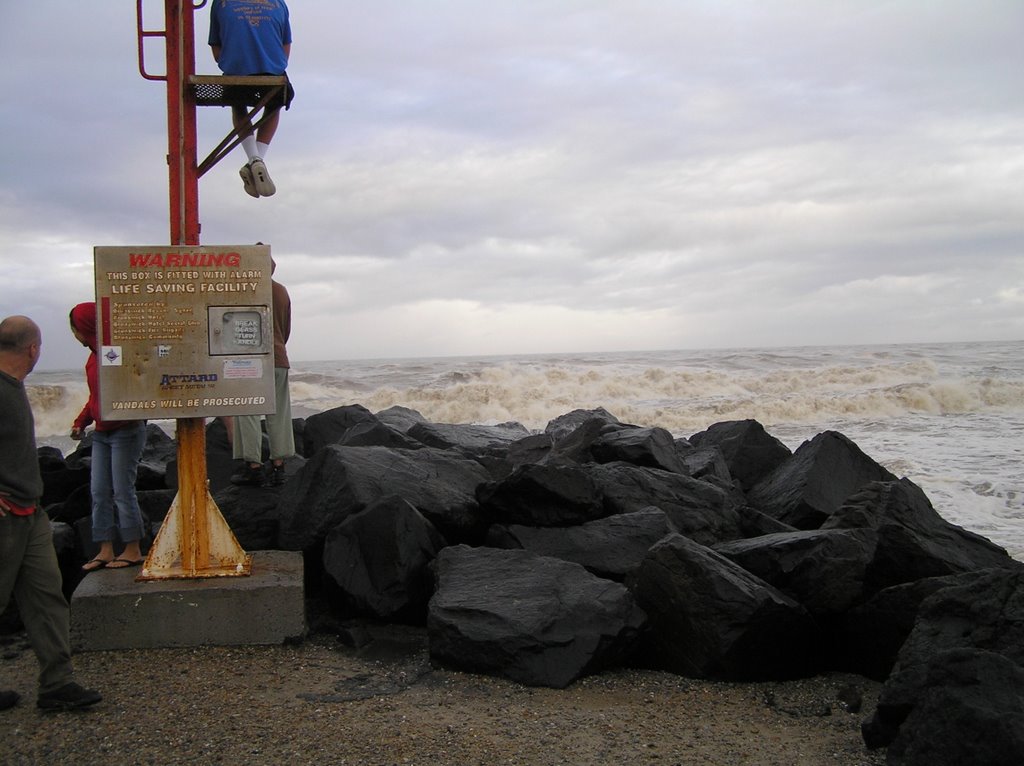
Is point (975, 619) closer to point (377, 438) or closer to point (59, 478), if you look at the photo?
point (377, 438)

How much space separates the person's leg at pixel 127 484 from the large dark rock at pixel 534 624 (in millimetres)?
1953

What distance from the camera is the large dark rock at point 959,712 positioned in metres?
2.89

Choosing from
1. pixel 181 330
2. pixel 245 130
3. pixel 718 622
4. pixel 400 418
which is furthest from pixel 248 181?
pixel 400 418

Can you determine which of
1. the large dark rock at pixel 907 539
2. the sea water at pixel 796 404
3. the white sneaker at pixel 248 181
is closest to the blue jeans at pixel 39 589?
the white sneaker at pixel 248 181

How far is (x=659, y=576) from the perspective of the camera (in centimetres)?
461

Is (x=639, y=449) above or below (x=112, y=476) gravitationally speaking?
below

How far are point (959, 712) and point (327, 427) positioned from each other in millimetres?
7242

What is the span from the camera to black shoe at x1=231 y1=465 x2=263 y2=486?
6266 millimetres

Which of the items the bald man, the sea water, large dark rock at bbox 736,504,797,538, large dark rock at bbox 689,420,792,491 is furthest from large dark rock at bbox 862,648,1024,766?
the sea water

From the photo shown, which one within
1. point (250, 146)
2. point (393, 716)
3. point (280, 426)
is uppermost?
point (250, 146)

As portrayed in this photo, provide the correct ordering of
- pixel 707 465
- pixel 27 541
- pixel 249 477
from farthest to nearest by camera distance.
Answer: pixel 707 465
pixel 249 477
pixel 27 541

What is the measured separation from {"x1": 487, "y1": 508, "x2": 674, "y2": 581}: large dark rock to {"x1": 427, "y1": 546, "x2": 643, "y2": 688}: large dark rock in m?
0.60

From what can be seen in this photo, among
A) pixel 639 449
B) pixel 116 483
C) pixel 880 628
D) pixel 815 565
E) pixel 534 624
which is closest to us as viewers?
pixel 534 624

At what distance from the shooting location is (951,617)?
3.77 meters
